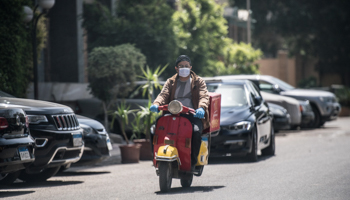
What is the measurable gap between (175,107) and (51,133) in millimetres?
2151

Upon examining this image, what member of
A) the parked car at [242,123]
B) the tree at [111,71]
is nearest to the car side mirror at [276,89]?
the tree at [111,71]

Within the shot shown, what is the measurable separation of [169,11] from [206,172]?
12003 millimetres

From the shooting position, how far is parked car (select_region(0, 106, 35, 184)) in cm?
786

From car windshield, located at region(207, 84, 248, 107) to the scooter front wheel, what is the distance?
5144 millimetres

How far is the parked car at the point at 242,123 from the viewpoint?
38.8 feet

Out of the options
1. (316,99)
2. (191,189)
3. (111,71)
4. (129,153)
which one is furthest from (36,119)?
(316,99)

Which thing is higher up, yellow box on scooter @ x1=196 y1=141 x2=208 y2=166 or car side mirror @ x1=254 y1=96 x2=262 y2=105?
car side mirror @ x1=254 y1=96 x2=262 y2=105

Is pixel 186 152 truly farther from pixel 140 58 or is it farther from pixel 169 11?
pixel 169 11

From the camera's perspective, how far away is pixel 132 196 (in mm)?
7867

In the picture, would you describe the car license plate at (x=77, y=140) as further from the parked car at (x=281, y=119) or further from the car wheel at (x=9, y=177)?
the parked car at (x=281, y=119)

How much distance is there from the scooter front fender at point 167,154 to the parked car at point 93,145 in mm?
3349

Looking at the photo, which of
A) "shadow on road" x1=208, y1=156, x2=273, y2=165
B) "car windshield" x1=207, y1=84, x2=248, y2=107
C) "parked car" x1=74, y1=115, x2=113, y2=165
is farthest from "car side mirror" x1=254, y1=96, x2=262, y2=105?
"parked car" x1=74, y1=115, x2=113, y2=165

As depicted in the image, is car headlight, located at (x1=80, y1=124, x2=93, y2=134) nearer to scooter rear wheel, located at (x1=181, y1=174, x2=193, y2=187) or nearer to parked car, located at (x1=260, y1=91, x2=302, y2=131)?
scooter rear wheel, located at (x1=181, y1=174, x2=193, y2=187)

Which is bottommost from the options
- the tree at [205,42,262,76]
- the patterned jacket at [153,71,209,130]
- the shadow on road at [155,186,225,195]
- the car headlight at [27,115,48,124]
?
the shadow on road at [155,186,225,195]
